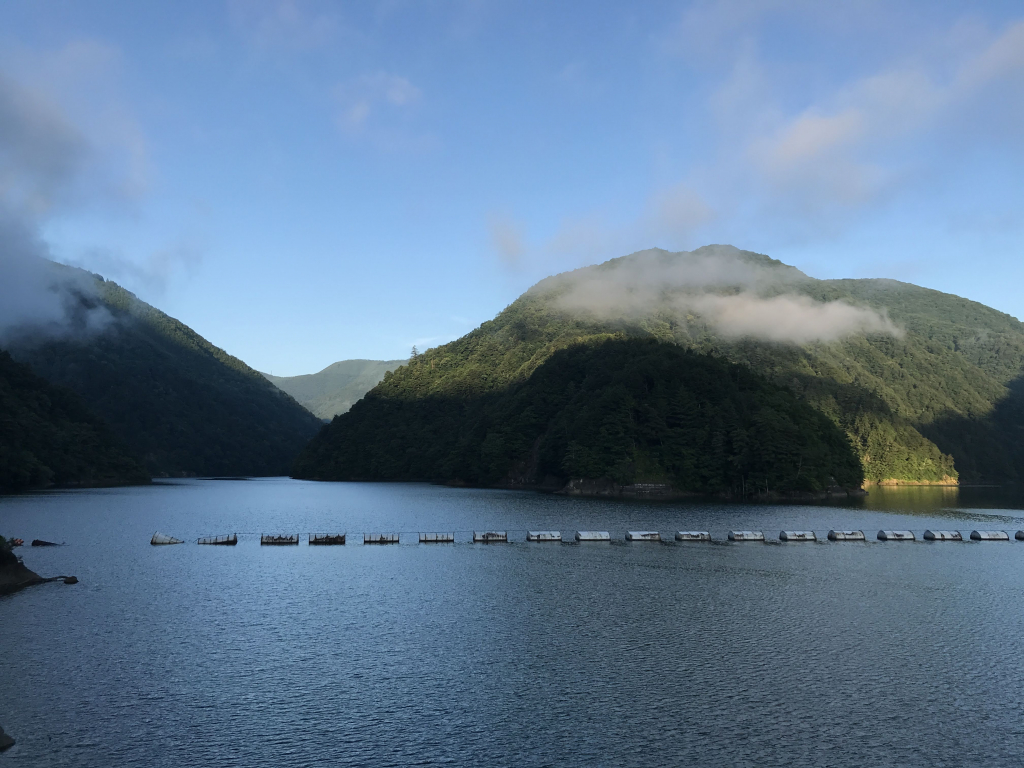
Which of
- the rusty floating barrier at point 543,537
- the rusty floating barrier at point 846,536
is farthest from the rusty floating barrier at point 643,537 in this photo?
the rusty floating barrier at point 846,536

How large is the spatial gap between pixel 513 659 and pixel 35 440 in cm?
17366

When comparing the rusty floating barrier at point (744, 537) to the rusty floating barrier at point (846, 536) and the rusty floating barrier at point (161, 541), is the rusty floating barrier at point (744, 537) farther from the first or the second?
the rusty floating barrier at point (161, 541)

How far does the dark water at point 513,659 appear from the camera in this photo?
27.0 metres

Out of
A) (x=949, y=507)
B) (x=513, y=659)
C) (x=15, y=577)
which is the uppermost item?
(x=949, y=507)

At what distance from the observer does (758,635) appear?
140 ft

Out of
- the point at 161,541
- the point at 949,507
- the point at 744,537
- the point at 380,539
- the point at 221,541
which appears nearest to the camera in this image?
the point at 161,541

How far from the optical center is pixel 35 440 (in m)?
171

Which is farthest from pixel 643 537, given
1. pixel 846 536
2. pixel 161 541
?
pixel 161 541

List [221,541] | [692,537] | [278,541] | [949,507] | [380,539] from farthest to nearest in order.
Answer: [949,507] < [692,537] < [380,539] < [278,541] < [221,541]

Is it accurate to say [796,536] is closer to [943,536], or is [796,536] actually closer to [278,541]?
[943,536]

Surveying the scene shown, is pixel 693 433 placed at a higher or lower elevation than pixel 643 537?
higher

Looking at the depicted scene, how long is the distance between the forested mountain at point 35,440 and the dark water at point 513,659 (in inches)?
3936

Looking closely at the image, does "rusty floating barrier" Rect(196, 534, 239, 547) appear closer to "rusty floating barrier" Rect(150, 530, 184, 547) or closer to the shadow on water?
"rusty floating barrier" Rect(150, 530, 184, 547)

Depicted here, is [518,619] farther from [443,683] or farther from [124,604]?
[124,604]
